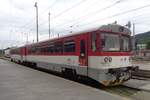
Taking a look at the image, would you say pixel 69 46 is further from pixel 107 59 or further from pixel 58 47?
pixel 107 59

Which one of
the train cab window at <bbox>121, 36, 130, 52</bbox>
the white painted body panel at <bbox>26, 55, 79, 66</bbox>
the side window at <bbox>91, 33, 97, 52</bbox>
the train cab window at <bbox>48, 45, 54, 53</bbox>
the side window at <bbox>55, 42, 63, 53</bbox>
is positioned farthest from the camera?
the train cab window at <bbox>48, 45, 54, 53</bbox>

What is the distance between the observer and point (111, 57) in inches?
484

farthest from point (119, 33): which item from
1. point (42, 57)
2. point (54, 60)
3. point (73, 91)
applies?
point (42, 57)

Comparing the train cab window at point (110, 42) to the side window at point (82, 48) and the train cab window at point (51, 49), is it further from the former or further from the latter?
the train cab window at point (51, 49)

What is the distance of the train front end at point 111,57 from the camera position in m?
12.0

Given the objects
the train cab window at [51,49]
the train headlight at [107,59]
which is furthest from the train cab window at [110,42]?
the train cab window at [51,49]

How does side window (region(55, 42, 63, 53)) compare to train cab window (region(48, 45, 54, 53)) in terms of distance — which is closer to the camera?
side window (region(55, 42, 63, 53))

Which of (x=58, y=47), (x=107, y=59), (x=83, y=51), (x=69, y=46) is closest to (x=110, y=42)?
(x=107, y=59)

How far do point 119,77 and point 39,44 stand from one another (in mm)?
11885

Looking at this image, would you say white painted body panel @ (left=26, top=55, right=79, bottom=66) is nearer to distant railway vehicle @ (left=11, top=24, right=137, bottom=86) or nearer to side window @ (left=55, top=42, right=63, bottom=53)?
distant railway vehicle @ (left=11, top=24, right=137, bottom=86)

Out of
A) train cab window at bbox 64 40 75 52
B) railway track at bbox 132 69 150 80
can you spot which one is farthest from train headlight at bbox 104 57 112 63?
railway track at bbox 132 69 150 80

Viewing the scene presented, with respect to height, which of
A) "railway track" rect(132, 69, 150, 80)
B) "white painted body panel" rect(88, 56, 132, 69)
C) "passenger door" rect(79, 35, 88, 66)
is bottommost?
"railway track" rect(132, 69, 150, 80)

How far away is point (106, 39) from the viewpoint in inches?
483

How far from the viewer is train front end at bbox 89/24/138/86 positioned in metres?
12.0
